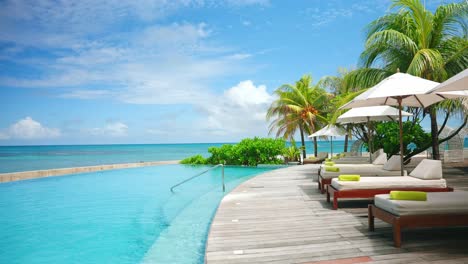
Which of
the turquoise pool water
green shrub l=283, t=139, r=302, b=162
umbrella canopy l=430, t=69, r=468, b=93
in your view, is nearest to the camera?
umbrella canopy l=430, t=69, r=468, b=93

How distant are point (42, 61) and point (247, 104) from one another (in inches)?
687

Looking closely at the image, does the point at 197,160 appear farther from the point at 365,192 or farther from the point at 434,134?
the point at 365,192

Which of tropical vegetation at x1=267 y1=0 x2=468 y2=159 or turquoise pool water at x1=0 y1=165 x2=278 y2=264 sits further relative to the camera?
tropical vegetation at x1=267 y1=0 x2=468 y2=159

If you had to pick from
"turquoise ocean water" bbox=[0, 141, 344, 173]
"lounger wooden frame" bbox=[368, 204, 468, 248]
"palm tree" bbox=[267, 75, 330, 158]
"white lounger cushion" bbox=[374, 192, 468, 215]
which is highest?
"palm tree" bbox=[267, 75, 330, 158]

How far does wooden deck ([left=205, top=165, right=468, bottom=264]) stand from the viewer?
9.85 ft

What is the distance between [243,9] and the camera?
1764 centimetres

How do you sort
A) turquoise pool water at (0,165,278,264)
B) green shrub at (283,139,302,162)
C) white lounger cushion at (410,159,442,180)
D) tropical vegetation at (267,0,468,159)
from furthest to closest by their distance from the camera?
green shrub at (283,139,302,162) → tropical vegetation at (267,0,468,159) → turquoise pool water at (0,165,278,264) → white lounger cushion at (410,159,442,180)

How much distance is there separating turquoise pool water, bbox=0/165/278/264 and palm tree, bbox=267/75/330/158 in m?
9.90

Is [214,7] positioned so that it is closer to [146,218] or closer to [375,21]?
[375,21]

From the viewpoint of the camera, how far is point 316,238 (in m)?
3.61

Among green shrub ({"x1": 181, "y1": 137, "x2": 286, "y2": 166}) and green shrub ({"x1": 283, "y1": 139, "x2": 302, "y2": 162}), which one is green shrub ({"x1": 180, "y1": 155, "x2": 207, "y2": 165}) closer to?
green shrub ({"x1": 181, "y1": 137, "x2": 286, "y2": 166})

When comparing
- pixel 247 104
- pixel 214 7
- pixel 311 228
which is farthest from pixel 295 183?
pixel 247 104

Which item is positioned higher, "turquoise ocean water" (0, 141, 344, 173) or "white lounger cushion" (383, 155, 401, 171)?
"white lounger cushion" (383, 155, 401, 171)

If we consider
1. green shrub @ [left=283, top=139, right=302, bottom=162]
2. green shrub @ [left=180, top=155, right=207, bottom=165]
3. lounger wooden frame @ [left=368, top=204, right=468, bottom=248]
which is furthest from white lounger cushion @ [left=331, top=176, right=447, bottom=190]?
green shrub @ [left=180, top=155, right=207, bottom=165]
